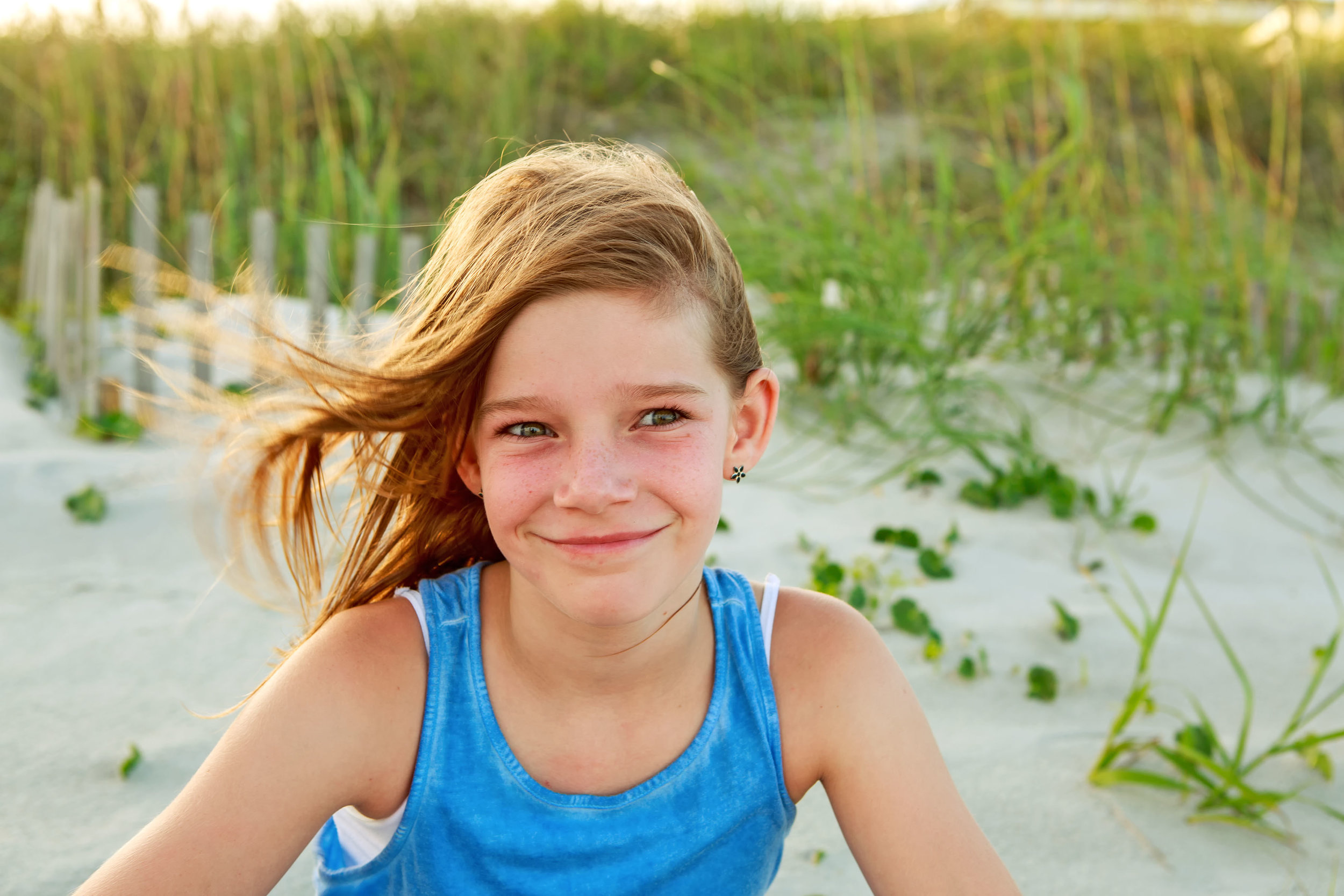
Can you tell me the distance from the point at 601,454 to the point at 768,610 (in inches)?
17.1

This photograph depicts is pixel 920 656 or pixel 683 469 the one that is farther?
pixel 920 656

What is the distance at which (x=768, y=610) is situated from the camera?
1.63 m

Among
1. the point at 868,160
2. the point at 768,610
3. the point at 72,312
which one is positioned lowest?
the point at 72,312

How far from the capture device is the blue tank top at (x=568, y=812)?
57.1 inches

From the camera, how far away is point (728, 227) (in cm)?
420

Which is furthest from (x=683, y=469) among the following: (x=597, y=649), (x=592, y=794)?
(x=592, y=794)

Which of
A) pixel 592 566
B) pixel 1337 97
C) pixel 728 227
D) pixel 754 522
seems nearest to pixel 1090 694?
pixel 754 522

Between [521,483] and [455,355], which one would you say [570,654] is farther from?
[455,355]

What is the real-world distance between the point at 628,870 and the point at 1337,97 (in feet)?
33.4

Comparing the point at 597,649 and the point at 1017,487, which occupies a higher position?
the point at 597,649

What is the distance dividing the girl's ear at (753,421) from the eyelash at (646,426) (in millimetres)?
170

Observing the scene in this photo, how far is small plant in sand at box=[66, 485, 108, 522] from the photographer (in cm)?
308

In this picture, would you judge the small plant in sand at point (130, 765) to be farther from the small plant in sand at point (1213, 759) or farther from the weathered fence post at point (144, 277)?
the small plant in sand at point (1213, 759)

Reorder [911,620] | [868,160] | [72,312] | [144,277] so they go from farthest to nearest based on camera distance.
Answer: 1. [868,160]
2. [72,312]
3. [144,277]
4. [911,620]
